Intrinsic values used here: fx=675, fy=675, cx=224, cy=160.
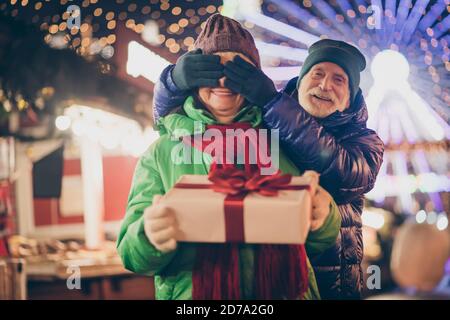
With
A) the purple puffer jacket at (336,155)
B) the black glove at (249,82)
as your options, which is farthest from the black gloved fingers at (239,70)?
the purple puffer jacket at (336,155)

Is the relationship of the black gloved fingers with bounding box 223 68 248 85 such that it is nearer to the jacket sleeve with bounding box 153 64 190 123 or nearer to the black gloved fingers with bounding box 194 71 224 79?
the black gloved fingers with bounding box 194 71 224 79

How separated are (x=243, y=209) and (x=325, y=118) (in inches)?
17.0

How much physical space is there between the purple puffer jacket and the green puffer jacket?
0.17ft

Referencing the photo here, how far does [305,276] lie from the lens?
1.96 m

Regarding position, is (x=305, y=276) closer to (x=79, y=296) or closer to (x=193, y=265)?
(x=193, y=265)

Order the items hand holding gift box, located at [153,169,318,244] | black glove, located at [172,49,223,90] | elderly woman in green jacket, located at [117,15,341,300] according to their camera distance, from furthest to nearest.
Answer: black glove, located at [172,49,223,90] → elderly woman in green jacket, located at [117,15,341,300] → hand holding gift box, located at [153,169,318,244]

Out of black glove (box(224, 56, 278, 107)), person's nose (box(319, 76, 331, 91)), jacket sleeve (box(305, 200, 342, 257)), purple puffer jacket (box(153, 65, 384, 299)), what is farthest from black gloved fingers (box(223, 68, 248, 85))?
jacket sleeve (box(305, 200, 342, 257))

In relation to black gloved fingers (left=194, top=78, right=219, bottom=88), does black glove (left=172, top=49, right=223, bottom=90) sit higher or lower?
higher

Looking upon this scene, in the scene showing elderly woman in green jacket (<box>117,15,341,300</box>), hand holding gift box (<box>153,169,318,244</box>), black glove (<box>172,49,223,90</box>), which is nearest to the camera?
hand holding gift box (<box>153,169,318,244</box>)

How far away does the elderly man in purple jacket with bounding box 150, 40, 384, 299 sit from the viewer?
200cm

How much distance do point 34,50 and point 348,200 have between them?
4.32 ft

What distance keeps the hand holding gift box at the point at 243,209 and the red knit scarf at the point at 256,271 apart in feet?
0.29

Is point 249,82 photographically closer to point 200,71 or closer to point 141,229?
point 200,71

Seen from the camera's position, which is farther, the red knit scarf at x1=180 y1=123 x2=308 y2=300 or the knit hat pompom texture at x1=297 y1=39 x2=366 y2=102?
the knit hat pompom texture at x1=297 y1=39 x2=366 y2=102
